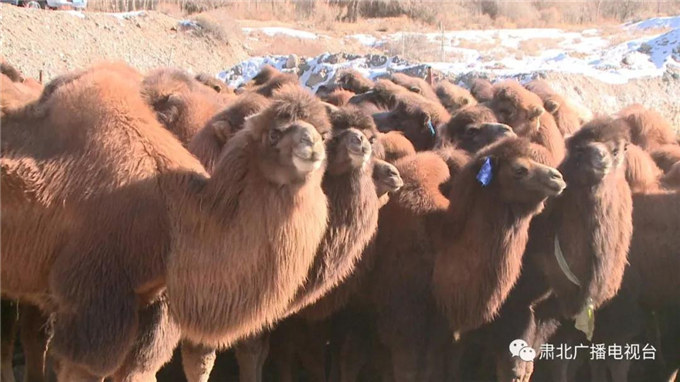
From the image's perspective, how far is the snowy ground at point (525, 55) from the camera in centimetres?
1989

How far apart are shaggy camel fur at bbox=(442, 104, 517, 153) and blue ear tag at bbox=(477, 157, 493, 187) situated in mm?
1620

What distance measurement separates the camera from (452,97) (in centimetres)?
Result: 1237

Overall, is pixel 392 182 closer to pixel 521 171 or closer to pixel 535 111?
pixel 521 171

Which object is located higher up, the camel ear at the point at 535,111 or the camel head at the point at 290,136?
the camel head at the point at 290,136

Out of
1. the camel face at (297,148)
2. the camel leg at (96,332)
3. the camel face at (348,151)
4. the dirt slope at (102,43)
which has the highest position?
the camel face at (297,148)

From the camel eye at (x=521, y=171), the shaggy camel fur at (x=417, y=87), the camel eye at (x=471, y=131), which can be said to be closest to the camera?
the camel eye at (x=521, y=171)

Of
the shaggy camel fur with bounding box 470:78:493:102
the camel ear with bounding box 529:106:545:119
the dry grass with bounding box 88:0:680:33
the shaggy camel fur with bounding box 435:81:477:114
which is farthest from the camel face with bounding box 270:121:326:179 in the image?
the dry grass with bounding box 88:0:680:33

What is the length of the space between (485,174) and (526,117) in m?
2.93

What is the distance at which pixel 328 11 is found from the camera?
47031 mm

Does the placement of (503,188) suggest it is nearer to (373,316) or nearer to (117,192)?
(373,316)

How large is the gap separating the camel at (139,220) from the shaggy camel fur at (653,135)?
579 cm

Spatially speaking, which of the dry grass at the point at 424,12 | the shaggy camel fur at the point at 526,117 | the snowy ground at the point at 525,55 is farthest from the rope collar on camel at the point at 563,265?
the dry grass at the point at 424,12

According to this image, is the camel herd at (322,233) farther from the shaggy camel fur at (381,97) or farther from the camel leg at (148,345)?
the shaggy camel fur at (381,97)

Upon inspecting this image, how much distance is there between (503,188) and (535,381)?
2.85m
